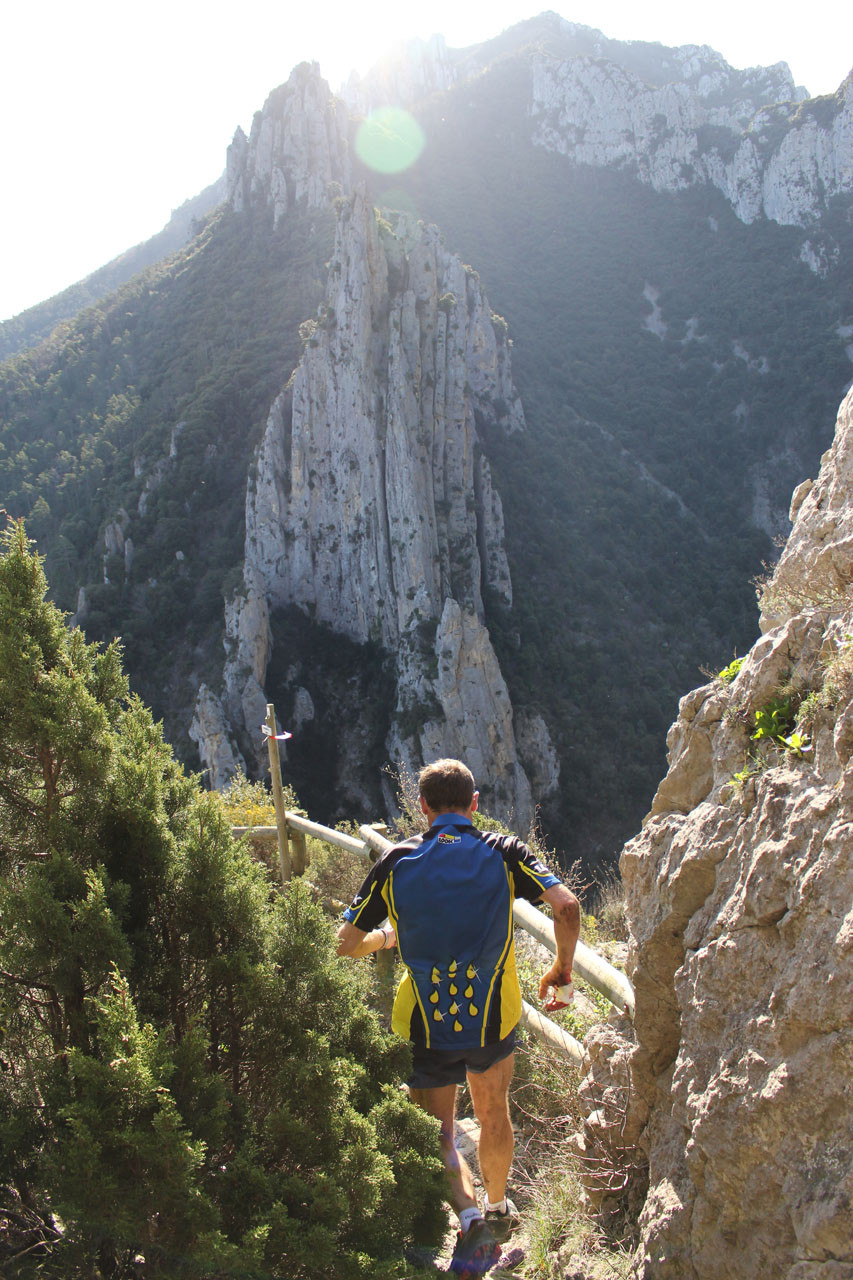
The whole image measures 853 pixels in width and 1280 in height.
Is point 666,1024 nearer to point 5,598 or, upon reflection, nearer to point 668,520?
point 5,598

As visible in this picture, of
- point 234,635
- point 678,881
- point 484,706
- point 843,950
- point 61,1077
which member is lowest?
point 484,706

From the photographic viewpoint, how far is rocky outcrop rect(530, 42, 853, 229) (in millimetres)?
63812

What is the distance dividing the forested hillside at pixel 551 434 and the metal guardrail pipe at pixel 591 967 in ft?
99.5

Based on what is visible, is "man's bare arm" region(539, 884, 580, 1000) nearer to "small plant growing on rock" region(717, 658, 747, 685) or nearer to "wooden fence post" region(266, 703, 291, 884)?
"small plant growing on rock" region(717, 658, 747, 685)

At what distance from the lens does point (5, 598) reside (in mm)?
2109

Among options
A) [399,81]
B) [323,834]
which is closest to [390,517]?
[323,834]

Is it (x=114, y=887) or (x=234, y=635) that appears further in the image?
(x=234, y=635)

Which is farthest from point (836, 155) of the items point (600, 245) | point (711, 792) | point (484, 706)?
point (711, 792)

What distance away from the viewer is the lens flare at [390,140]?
203 ft

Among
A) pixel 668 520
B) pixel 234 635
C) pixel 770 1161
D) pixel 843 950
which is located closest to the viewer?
pixel 843 950

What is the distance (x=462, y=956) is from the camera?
2.09 m

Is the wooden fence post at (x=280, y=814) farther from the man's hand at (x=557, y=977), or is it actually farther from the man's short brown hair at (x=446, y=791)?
the man's hand at (x=557, y=977)

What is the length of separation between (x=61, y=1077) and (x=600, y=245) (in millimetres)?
85453

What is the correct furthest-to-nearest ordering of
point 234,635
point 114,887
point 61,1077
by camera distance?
point 234,635 < point 114,887 < point 61,1077
